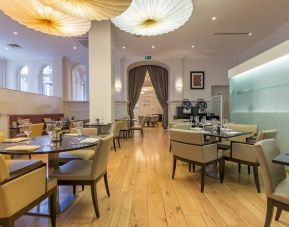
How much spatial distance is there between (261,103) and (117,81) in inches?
266

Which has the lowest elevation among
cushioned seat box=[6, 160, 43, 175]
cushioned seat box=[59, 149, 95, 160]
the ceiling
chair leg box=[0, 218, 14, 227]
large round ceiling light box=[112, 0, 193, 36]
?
chair leg box=[0, 218, 14, 227]

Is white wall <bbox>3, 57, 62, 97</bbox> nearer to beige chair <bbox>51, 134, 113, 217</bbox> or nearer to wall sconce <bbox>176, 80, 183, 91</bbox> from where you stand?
wall sconce <bbox>176, 80, 183, 91</bbox>

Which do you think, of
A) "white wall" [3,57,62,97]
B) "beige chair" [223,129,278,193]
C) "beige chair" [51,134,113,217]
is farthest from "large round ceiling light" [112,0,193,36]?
"white wall" [3,57,62,97]

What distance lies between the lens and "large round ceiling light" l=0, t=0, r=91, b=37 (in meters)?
2.70

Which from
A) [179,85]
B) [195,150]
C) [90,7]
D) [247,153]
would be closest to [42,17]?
[90,7]

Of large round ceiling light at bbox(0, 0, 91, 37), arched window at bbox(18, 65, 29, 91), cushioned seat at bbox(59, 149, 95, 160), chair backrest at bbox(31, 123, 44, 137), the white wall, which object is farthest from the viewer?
arched window at bbox(18, 65, 29, 91)

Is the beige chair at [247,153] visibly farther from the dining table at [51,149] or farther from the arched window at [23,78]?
the arched window at [23,78]

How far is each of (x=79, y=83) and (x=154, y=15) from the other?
9233 millimetres

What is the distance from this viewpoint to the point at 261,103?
5.17 metres

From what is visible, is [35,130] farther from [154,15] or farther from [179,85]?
[179,85]

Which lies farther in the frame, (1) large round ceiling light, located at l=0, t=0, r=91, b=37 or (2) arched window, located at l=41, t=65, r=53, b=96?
(2) arched window, located at l=41, t=65, r=53, b=96

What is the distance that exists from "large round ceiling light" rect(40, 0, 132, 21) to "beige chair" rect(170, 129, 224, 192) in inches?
75.6

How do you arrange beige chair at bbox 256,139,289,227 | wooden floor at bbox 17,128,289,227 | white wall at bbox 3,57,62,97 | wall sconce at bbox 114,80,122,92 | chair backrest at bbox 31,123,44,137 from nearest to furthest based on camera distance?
1. beige chair at bbox 256,139,289,227
2. wooden floor at bbox 17,128,289,227
3. chair backrest at bbox 31,123,44,137
4. wall sconce at bbox 114,80,122,92
5. white wall at bbox 3,57,62,97

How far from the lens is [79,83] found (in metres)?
11.7
